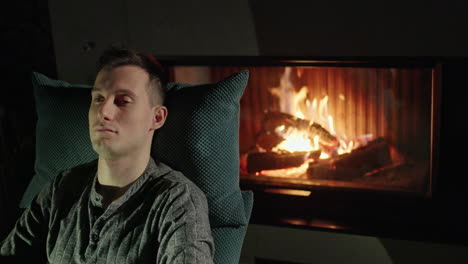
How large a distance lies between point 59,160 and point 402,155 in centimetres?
144

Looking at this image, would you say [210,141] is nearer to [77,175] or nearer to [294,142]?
[77,175]

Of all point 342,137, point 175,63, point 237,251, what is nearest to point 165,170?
point 237,251

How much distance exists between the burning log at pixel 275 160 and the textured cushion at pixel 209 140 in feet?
3.04

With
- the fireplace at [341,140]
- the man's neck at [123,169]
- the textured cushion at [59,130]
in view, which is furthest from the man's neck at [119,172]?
the fireplace at [341,140]

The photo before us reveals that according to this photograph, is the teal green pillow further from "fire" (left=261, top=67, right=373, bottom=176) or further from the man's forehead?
"fire" (left=261, top=67, right=373, bottom=176)

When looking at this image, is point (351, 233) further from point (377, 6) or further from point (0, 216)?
point (0, 216)

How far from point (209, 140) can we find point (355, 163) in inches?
43.3

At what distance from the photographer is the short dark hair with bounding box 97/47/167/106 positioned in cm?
163

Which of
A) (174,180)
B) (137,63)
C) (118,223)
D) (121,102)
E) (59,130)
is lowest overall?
(118,223)

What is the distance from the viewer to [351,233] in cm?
233

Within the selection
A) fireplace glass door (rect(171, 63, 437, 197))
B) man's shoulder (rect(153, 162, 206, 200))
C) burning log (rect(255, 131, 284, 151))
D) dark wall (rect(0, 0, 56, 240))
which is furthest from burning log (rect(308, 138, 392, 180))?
dark wall (rect(0, 0, 56, 240))

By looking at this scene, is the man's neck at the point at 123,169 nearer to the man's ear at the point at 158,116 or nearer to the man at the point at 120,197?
the man at the point at 120,197

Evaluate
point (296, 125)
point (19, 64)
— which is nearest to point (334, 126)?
point (296, 125)

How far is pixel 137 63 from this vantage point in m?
1.63
